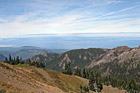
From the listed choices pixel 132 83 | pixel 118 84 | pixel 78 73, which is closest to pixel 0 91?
pixel 78 73

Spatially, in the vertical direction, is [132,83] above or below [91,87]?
below

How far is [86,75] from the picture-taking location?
147m

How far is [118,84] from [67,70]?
76.2 m

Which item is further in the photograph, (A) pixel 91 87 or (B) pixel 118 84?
(B) pixel 118 84

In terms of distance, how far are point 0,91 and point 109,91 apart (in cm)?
10241

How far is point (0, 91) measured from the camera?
50.1 feet

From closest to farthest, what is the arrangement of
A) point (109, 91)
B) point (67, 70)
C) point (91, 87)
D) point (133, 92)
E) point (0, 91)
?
point (0, 91), point (91, 87), point (109, 91), point (133, 92), point (67, 70)

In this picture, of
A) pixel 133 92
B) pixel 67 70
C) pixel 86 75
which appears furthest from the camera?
pixel 86 75

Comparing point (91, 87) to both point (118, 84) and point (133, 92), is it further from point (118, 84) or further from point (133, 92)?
point (118, 84)

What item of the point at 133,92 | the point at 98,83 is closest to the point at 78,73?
the point at 98,83

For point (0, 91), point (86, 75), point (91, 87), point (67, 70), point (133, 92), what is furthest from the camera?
point (86, 75)

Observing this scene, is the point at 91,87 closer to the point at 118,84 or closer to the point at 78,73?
the point at 78,73

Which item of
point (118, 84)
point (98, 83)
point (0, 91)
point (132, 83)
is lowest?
point (118, 84)

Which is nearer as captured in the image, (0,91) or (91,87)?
(0,91)
